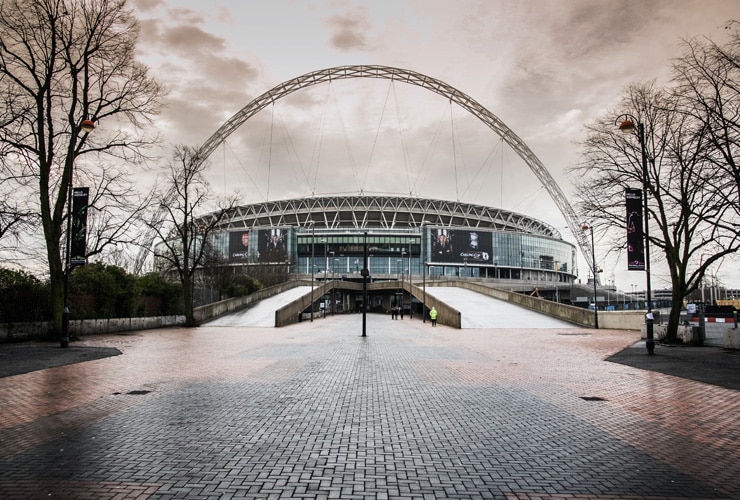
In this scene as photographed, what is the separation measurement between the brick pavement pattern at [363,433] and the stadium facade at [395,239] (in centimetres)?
9976

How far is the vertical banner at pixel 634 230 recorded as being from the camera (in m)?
18.7

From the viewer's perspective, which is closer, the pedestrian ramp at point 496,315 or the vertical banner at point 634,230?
the vertical banner at point 634,230

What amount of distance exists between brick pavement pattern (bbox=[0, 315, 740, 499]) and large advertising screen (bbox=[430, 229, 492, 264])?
112093mm

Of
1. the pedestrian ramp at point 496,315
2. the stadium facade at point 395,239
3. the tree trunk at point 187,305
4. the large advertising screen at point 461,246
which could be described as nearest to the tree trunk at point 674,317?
the pedestrian ramp at point 496,315

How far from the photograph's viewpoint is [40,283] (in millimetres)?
21828

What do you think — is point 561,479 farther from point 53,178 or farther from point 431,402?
point 53,178

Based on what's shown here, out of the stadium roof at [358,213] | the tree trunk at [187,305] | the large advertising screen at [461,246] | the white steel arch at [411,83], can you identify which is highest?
the white steel arch at [411,83]

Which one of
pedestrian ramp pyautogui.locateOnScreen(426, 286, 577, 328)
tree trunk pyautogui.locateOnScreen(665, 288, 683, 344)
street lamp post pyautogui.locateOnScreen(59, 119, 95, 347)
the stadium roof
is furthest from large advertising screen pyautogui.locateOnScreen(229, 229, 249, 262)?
tree trunk pyautogui.locateOnScreen(665, 288, 683, 344)

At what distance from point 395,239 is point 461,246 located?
57.5 ft

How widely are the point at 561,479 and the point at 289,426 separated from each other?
13.0ft

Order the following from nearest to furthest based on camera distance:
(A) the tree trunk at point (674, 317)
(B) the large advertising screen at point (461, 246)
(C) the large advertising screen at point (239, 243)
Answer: (A) the tree trunk at point (674, 317) → (B) the large advertising screen at point (461, 246) → (C) the large advertising screen at point (239, 243)

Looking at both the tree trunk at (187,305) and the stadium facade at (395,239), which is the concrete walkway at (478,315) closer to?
the tree trunk at (187,305)

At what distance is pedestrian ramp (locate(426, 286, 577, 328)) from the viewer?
34344mm

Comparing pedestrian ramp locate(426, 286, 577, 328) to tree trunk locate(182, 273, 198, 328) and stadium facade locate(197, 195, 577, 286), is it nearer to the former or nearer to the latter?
tree trunk locate(182, 273, 198, 328)
